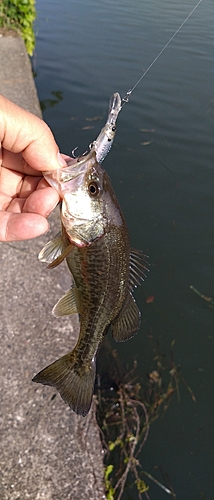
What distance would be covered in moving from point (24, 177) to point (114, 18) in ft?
37.5

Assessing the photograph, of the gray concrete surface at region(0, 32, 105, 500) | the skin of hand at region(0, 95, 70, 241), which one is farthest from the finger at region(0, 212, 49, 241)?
the gray concrete surface at region(0, 32, 105, 500)

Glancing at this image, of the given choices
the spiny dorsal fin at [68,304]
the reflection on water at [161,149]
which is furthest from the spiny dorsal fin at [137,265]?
the reflection on water at [161,149]

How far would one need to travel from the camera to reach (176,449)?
3.97 metres

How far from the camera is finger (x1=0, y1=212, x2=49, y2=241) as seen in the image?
2270 mm

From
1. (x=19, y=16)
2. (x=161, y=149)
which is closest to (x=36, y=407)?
(x=161, y=149)

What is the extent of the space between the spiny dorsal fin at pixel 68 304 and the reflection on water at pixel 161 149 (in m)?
2.00

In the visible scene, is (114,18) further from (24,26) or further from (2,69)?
(2,69)

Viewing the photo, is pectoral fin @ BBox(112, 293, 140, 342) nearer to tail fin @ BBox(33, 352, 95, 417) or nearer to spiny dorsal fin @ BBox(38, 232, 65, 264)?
tail fin @ BBox(33, 352, 95, 417)

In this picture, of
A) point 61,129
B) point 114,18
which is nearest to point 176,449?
point 61,129

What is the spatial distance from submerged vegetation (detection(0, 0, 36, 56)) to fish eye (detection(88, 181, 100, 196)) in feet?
26.3

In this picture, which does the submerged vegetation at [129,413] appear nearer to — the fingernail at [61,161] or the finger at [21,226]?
the finger at [21,226]

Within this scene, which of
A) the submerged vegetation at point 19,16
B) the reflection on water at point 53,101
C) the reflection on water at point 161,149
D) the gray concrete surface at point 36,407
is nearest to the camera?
the gray concrete surface at point 36,407

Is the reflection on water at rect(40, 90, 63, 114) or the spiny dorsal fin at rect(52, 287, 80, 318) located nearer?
the spiny dorsal fin at rect(52, 287, 80, 318)

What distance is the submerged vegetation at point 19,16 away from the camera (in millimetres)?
8781
